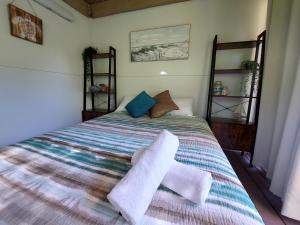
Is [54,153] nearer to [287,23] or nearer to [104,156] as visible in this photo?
[104,156]

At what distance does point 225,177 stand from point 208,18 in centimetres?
251

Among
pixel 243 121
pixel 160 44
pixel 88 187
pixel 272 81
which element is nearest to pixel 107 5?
pixel 160 44

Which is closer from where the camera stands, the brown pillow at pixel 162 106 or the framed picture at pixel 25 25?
the framed picture at pixel 25 25

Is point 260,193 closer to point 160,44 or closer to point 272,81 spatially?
Result: point 272,81

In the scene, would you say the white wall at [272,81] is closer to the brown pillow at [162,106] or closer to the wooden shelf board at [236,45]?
the wooden shelf board at [236,45]

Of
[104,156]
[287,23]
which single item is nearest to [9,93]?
[104,156]

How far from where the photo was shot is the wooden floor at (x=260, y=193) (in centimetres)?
130

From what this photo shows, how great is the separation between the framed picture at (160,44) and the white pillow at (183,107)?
2.43ft

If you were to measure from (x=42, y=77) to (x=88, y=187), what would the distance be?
2.19 metres

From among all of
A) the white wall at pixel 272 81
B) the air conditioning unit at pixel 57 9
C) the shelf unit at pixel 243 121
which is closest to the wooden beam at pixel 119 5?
the air conditioning unit at pixel 57 9

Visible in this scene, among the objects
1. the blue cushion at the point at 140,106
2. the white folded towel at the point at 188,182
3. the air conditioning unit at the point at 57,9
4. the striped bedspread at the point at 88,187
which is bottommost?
the striped bedspread at the point at 88,187

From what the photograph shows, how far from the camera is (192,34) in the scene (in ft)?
8.20

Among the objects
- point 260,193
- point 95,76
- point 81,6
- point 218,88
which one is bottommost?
point 260,193

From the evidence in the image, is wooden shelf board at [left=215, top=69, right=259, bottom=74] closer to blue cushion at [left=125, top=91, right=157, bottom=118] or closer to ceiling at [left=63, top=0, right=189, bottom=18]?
blue cushion at [left=125, top=91, right=157, bottom=118]
